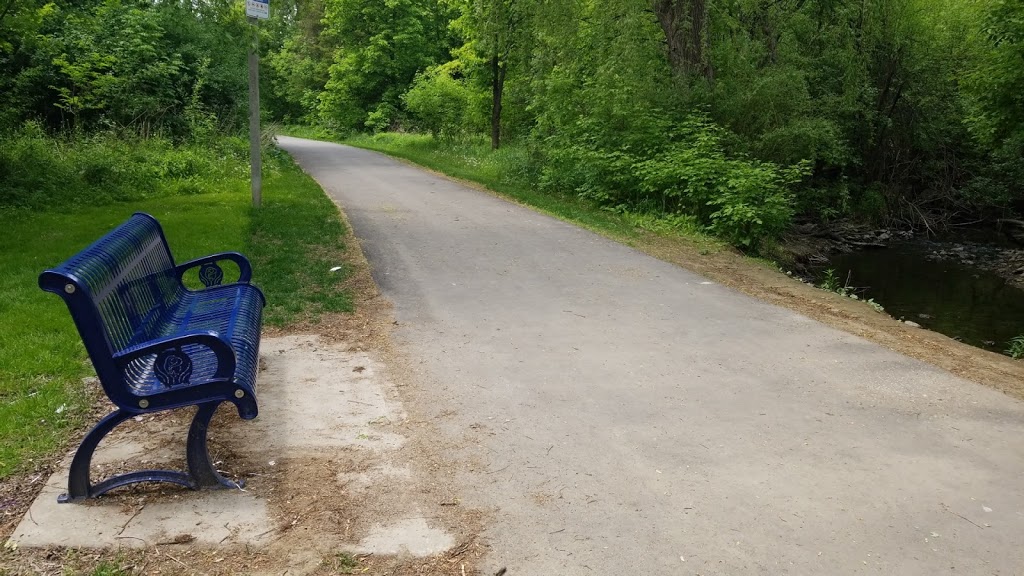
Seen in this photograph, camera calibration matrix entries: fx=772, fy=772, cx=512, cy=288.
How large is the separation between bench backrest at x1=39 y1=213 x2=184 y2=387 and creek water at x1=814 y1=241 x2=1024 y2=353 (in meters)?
10.2

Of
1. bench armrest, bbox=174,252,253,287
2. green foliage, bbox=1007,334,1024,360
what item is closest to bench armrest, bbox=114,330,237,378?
bench armrest, bbox=174,252,253,287

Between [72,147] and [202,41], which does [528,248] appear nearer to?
[72,147]

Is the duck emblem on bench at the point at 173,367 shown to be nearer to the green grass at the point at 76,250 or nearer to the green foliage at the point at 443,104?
the green grass at the point at 76,250

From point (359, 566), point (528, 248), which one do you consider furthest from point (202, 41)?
point (359, 566)

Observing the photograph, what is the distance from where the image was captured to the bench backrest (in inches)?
137

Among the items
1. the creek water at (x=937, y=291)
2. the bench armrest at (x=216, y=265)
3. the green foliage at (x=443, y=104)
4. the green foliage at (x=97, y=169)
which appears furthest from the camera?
the green foliage at (x=443, y=104)

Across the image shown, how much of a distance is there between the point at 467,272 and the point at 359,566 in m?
6.16

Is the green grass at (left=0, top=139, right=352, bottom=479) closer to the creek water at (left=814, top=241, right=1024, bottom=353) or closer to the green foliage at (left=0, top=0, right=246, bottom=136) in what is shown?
the green foliage at (left=0, top=0, right=246, bottom=136)

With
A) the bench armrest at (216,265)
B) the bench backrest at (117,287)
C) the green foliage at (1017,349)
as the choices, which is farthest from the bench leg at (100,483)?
the green foliage at (1017,349)

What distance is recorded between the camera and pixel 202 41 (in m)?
22.4

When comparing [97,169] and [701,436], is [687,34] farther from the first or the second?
[701,436]

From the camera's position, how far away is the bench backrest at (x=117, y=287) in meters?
3.49

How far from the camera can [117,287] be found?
4.15 meters

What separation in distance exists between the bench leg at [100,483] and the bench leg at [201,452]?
50 mm
